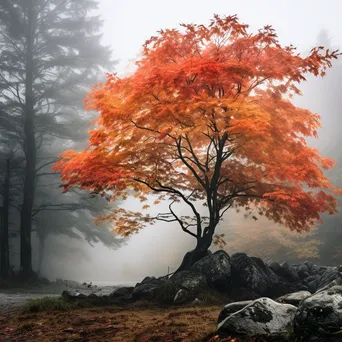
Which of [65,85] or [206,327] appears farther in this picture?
[65,85]

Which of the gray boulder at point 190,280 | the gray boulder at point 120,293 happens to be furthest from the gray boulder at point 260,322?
the gray boulder at point 120,293

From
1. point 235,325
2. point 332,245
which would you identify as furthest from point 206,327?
point 332,245

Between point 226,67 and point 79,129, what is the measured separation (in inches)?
499

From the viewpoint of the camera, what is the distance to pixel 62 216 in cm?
2261

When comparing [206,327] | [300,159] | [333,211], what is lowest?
[206,327]

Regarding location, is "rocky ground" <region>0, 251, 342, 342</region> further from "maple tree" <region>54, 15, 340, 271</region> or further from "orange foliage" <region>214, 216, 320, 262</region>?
"orange foliage" <region>214, 216, 320, 262</region>

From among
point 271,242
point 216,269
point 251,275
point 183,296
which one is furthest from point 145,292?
point 271,242

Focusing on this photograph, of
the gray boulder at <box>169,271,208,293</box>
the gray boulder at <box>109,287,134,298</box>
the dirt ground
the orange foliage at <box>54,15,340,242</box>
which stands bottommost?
the dirt ground

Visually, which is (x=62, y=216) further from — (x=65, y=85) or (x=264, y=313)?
(x=264, y=313)

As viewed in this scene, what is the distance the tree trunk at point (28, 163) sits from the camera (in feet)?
50.3

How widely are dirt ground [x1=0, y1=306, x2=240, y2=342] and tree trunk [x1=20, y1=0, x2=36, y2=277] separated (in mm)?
9254

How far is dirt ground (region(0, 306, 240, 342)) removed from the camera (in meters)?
4.74

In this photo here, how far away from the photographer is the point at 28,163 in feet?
52.5

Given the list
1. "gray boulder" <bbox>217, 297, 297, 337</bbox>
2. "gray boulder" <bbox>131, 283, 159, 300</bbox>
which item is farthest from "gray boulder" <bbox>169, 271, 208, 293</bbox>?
"gray boulder" <bbox>217, 297, 297, 337</bbox>
